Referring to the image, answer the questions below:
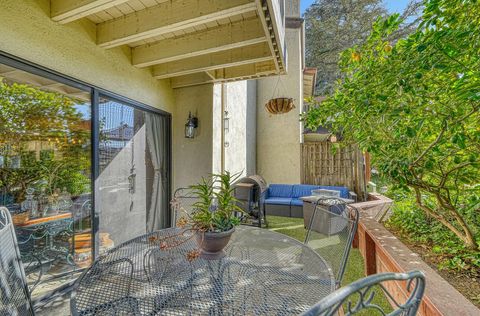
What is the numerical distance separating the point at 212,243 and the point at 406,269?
1593mm

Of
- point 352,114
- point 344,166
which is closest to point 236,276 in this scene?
point 352,114

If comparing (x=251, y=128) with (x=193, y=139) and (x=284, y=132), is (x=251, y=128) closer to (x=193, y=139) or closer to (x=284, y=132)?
(x=284, y=132)

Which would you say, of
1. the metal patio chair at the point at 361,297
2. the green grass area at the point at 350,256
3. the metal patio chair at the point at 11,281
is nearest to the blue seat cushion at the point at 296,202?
the green grass area at the point at 350,256

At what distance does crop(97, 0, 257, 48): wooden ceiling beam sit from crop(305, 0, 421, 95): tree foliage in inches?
549

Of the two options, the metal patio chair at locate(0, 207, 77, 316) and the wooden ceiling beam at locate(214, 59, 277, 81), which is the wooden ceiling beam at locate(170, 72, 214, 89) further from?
the metal patio chair at locate(0, 207, 77, 316)

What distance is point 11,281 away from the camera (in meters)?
1.20

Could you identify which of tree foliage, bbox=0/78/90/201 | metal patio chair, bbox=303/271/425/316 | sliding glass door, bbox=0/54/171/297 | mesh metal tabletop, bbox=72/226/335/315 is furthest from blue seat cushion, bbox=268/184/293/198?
metal patio chair, bbox=303/271/425/316

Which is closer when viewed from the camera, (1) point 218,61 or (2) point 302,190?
(1) point 218,61

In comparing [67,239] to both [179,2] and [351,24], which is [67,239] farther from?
[351,24]

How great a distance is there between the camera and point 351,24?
1517 cm

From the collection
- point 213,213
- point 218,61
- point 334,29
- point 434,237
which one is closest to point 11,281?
point 213,213

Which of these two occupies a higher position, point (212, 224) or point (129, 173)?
point (129, 173)

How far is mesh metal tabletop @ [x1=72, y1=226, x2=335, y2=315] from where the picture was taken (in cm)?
125

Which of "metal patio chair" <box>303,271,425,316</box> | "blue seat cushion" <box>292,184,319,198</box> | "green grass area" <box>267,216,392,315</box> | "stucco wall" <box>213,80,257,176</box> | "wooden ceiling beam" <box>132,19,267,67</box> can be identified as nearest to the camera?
"metal patio chair" <box>303,271,425,316</box>
